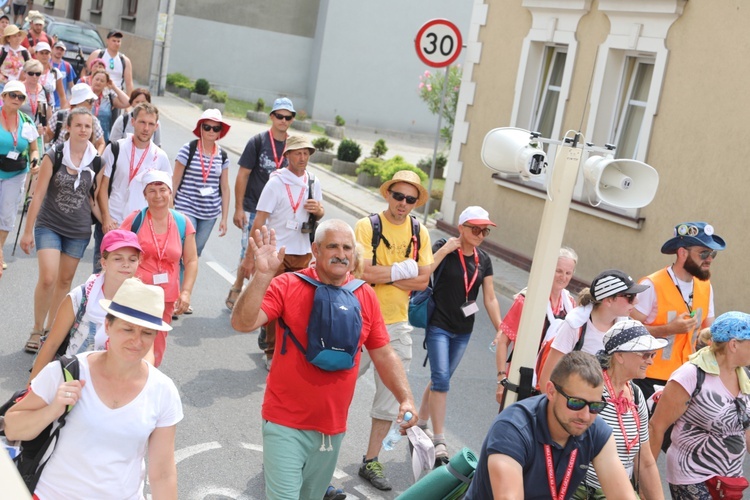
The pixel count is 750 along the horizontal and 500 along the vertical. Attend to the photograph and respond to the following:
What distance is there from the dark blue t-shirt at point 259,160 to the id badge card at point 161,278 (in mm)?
3403

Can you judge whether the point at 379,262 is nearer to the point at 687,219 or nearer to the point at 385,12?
the point at 687,219

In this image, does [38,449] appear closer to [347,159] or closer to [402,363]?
[402,363]

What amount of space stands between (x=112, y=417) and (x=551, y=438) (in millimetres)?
1852

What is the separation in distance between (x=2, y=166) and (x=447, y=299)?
4.98m

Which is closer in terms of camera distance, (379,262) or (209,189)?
(379,262)

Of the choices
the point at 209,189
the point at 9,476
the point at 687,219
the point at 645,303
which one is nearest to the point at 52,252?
the point at 209,189

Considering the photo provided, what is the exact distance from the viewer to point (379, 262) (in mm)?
7473

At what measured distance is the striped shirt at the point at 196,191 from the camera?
9914mm

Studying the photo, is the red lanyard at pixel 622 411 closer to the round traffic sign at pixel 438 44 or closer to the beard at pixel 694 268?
the beard at pixel 694 268

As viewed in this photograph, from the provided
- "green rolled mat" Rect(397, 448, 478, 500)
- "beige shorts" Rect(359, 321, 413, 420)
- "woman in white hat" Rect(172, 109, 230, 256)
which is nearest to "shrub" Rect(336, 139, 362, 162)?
"woman in white hat" Rect(172, 109, 230, 256)

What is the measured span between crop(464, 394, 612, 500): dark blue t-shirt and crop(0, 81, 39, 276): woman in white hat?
713 cm

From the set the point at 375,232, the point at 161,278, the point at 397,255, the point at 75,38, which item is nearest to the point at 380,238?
the point at 375,232

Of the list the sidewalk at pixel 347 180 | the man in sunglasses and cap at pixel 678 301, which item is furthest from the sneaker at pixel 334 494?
the sidewalk at pixel 347 180

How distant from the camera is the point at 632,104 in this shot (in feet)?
48.2
